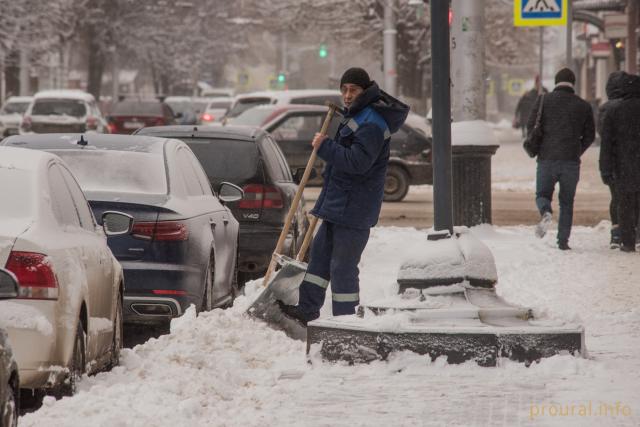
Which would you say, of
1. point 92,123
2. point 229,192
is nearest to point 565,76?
point 229,192

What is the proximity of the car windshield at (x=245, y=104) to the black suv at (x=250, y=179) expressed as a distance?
15.7m

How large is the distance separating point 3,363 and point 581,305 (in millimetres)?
6770

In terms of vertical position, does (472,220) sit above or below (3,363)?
below

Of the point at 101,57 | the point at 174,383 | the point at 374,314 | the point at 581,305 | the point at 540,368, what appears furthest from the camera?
the point at 101,57

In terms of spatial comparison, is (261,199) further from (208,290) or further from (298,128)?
(298,128)

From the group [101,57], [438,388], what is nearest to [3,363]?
[438,388]

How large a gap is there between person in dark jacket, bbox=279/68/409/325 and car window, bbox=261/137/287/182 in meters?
4.49

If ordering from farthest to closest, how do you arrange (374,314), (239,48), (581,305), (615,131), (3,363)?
(239,48) → (615,131) → (581,305) → (374,314) → (3,363)

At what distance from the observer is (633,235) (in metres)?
15.5

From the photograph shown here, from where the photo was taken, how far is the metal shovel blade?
981cm

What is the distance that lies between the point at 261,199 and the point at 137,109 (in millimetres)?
29447

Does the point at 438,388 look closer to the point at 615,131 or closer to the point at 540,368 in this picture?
the point at 540,368

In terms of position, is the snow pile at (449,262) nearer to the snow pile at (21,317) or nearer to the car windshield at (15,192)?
the car windshield at (15,192)

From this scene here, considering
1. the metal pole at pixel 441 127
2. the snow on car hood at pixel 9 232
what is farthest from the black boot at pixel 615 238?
the snow on car hood at pixel 9 232
